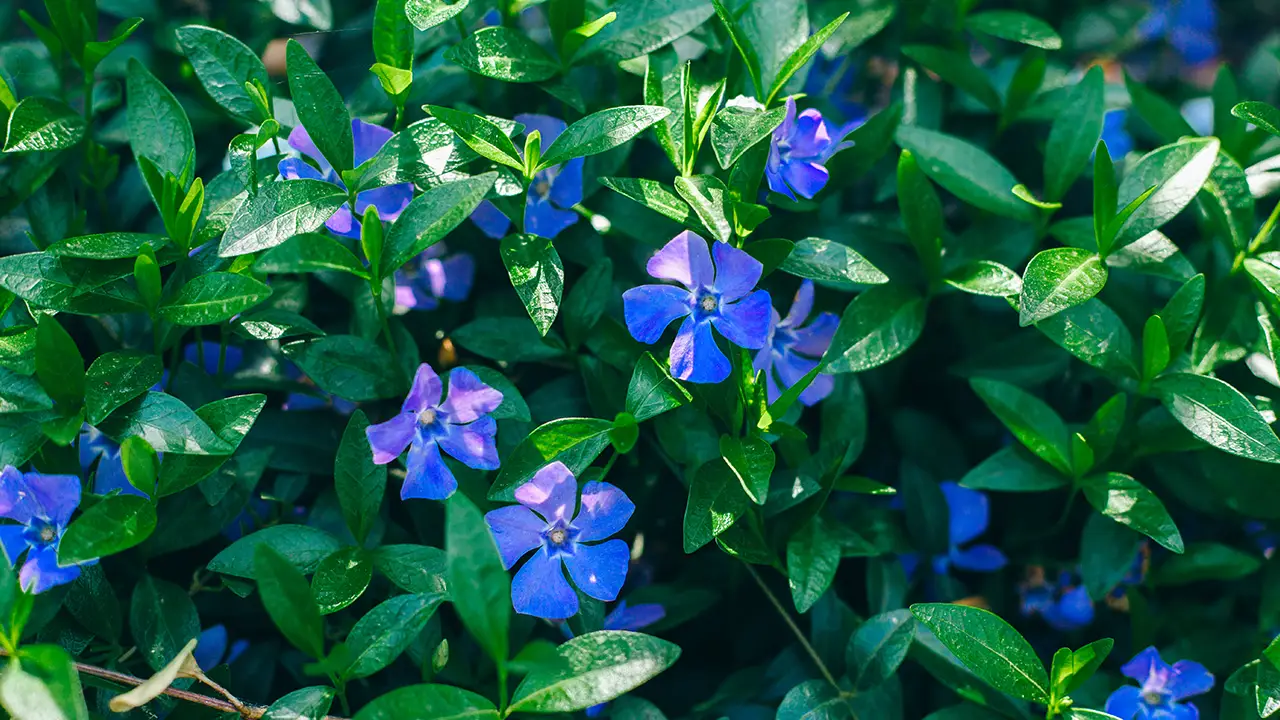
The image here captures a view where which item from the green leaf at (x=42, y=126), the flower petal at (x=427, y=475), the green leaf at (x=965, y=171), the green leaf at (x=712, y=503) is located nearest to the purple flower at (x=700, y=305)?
the green leaf at (x=712, y=503)

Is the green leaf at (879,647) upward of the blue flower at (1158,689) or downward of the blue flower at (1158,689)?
upward

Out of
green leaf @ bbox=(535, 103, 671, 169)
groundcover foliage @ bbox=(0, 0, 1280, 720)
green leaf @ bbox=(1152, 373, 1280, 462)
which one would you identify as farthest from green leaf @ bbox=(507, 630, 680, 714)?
green leaf @ bbox=(1152, 373, 1280, 462)

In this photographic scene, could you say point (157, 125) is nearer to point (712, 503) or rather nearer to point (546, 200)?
point (546, 200)

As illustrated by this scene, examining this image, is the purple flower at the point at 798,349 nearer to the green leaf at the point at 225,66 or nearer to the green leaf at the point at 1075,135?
the green leaf at the point at 1075,135

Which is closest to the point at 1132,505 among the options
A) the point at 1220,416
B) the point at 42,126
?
the point at 1220,416

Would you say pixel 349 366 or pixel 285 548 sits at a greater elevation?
pixel 349 366

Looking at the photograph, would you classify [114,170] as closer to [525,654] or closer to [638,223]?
[638,223]

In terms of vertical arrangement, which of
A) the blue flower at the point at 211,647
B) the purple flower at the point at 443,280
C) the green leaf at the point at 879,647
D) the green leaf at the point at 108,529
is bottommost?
the green leaf at the point at 879,647
